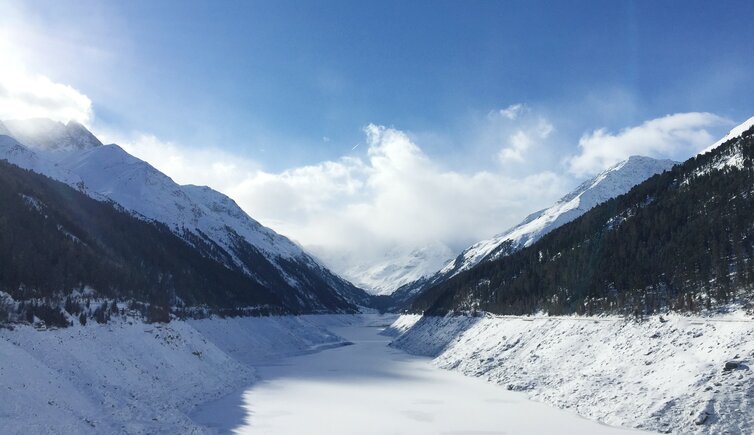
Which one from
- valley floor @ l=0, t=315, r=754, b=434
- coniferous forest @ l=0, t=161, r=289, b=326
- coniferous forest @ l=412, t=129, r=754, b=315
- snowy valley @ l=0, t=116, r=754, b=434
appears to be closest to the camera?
valley floor @ l=0, t=315, r=754, b=434

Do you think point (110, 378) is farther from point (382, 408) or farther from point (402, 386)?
point (402, 386)

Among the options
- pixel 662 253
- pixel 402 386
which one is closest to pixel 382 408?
pixel 402 386

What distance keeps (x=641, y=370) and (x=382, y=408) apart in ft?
65.9

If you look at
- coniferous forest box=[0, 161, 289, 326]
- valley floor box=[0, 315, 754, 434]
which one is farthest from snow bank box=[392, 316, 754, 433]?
coniferous forest box=[0, 161, 289, 326]

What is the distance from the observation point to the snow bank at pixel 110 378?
1027 inches

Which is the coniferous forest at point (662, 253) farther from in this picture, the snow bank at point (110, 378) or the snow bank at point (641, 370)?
the snow bank at point (110, 378)

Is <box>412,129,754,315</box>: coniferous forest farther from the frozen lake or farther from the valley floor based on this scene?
the frozen lake

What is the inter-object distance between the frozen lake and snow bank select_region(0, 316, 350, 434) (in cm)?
317

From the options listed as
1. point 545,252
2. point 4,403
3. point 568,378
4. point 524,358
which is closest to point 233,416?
point 4,403

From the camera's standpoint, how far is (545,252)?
345 feet

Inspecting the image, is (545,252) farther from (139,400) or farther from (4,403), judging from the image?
(4,403)

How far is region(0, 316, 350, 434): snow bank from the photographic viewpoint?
2608 centimetres

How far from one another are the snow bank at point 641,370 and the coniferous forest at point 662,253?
3800 millimetres

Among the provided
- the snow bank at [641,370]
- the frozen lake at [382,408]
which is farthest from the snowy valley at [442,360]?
the frozen lake at [382,408]
